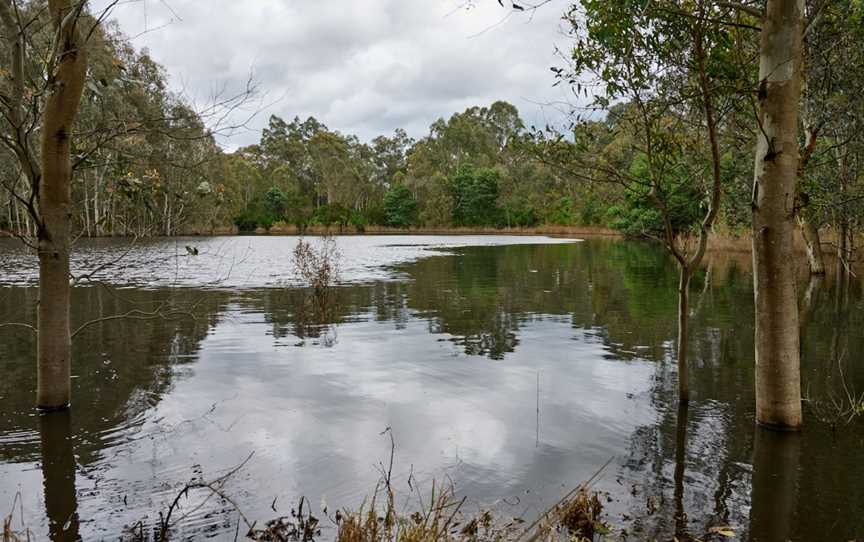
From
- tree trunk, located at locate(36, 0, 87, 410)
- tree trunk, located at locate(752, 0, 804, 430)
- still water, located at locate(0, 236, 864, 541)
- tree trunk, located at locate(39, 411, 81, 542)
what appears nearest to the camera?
tree trunk, located at locate(39, 411, 81, 542)

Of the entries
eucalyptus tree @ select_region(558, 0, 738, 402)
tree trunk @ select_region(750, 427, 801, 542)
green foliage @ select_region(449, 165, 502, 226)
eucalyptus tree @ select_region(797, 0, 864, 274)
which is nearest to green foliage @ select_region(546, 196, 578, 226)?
green foliage @ select_region(449, 165, 502, 226)

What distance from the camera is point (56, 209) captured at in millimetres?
6816

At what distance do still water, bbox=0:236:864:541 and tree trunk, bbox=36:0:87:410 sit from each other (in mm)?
738

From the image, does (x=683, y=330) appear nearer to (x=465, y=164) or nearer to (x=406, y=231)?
(x=406, y=231)

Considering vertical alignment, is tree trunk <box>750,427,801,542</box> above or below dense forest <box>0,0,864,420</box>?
below

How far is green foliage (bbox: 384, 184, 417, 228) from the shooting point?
92750 millimetres

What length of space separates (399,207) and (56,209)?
86.6 metres

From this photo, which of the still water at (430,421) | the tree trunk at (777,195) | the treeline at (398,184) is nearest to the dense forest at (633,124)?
the tree trunk at (777,195)

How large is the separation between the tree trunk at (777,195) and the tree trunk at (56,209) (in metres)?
7.31

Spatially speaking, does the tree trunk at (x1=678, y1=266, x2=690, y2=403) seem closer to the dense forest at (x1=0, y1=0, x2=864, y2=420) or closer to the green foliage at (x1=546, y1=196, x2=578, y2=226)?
the dense forest at (x1=0, y1=0, x2=864, y2=420)

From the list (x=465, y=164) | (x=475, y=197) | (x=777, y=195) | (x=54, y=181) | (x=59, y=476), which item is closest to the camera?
(x=59, y=476)

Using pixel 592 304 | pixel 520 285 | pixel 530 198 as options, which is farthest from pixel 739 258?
pixel 530 198

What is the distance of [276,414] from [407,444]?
6.57 ft

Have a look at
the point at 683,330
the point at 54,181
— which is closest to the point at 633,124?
the point at 683,330
